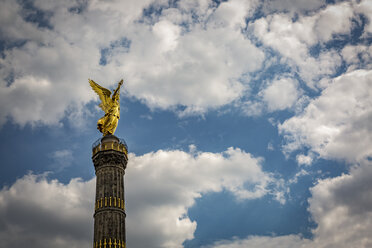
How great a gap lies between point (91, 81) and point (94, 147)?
1059 cm

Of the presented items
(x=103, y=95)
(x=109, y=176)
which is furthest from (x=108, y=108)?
(x=109, y=176)

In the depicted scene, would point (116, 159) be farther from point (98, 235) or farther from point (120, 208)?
point (98, 235)

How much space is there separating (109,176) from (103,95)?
12.6 meters

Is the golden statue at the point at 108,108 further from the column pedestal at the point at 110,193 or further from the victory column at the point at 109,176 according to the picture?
the column pedestal at the point at 110,193

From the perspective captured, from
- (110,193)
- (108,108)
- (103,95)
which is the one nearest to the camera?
(110,193)

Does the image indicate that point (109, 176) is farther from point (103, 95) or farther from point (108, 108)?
point (103, 95)

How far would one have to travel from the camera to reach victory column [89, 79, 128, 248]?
41531mm

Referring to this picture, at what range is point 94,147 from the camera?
48844 millimetres

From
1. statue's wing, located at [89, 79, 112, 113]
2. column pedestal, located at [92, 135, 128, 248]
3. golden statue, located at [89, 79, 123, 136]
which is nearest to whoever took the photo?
column pedestal, located at [92, 135, 128, 248]

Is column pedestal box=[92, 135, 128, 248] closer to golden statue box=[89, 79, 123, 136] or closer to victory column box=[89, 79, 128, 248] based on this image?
victory column box=[89, 79, 128, 248]

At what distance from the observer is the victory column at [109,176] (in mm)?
41531

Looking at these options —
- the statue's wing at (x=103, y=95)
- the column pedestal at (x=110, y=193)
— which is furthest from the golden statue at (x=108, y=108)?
the column pedestal at (x=110, y=193)

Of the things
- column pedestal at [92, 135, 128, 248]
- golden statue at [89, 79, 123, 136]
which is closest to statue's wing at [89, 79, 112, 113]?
golden statue at [89, 79, 123, 136]

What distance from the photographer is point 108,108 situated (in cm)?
5141
